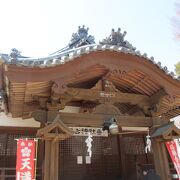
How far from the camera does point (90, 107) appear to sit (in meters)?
8.94

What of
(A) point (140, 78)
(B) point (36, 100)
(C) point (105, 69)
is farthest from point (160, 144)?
(B) point (36, 100)

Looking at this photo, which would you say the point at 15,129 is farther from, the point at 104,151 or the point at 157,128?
the point at 157,128

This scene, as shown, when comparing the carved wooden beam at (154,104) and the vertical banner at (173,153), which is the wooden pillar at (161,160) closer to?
the vertical banner at (173,153)

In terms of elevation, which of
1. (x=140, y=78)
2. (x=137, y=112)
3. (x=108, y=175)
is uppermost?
(x=140, y=78)

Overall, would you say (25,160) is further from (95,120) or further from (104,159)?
(104,159)

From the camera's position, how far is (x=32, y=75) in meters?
5.77

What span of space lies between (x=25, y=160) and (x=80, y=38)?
20.0 feet

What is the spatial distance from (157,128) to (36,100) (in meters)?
3.91

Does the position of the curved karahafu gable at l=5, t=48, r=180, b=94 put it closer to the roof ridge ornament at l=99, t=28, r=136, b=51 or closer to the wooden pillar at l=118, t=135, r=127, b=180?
the roof ridge ornament at l=99, t=28, r=136, b=51

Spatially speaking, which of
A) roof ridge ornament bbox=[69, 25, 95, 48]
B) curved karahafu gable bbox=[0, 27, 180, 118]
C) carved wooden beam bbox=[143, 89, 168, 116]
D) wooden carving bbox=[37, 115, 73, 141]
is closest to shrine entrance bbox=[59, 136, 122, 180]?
curved karahafu gable bbox=[0, 27, 180, 118]

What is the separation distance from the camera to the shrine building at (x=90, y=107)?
6059 millimetres

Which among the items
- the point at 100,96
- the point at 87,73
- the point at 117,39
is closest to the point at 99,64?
the point at 87,73

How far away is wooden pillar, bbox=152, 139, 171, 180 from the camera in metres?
7.12

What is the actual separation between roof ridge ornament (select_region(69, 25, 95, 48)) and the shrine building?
148 mm
